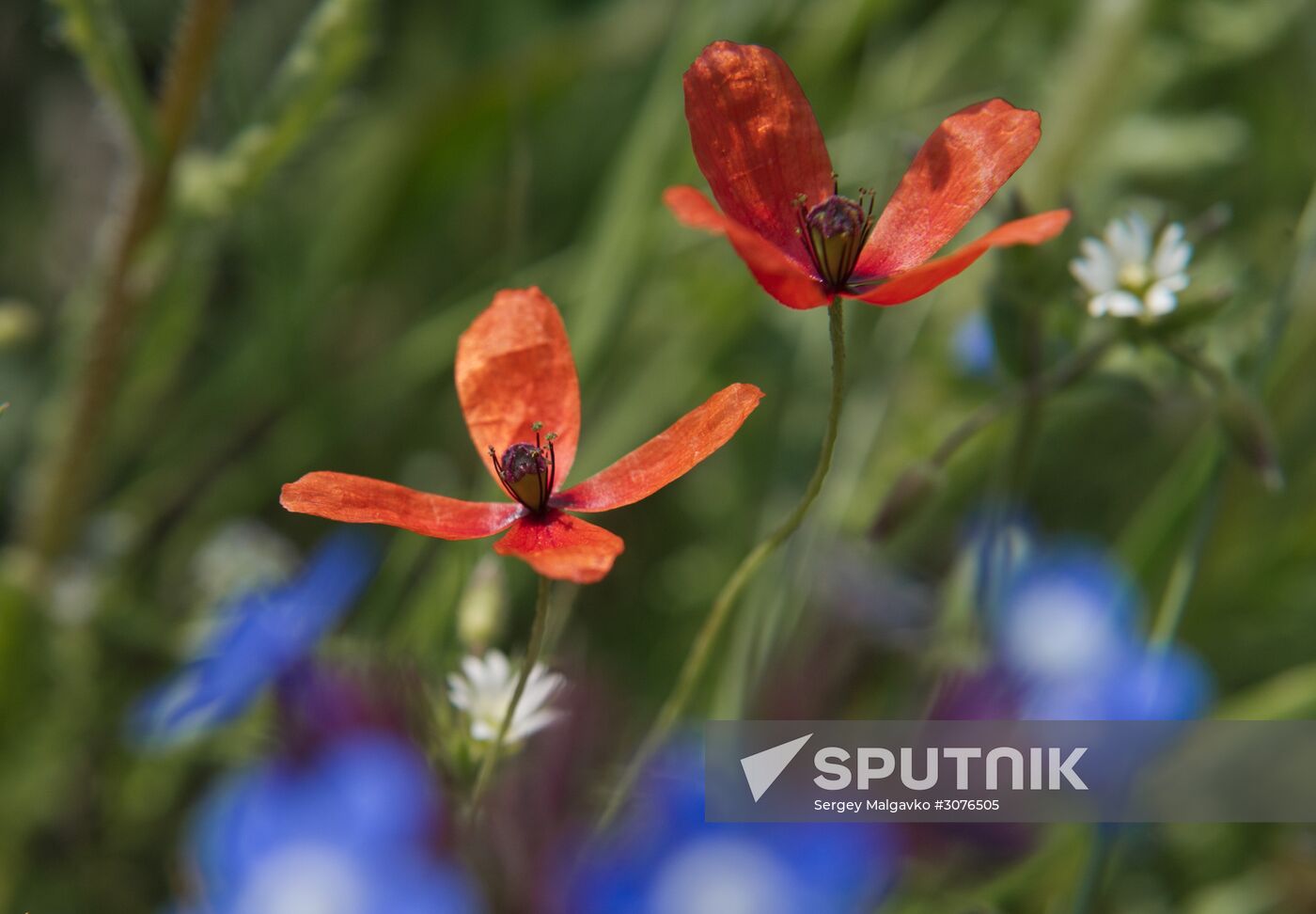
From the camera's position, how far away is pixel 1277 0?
1.29 metres

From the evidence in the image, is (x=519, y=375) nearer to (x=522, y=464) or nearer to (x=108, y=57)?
(x=522, y=464)

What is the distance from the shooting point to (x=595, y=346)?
104 centimetres

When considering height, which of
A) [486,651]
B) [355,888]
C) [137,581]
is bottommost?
[355,888]

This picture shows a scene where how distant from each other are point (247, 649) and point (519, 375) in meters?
0.32

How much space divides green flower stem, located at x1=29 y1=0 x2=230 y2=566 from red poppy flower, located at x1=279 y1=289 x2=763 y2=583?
17.0 inches

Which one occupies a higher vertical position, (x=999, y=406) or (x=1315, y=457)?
(x=1315, y=457)

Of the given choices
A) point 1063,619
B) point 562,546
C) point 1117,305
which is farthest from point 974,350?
point 562,546

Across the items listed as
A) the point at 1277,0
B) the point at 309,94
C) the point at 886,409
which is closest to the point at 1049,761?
the point at 886,409

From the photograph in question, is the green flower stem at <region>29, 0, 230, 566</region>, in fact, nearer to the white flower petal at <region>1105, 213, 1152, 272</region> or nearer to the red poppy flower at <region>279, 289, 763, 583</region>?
the red poppy flower at <region>279, 289, 763, 583</region>

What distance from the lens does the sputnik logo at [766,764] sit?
634mm

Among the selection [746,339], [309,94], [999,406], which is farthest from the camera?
[746,339]

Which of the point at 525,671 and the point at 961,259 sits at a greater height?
the point at 961,259

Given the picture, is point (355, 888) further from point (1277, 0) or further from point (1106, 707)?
point (1277, 0)

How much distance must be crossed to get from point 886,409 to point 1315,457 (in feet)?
1.41
